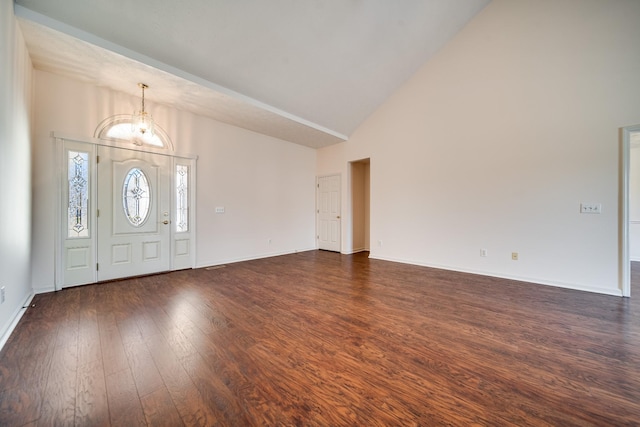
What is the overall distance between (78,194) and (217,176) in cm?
206

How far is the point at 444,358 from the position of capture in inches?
72.8

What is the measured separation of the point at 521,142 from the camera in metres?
3.84

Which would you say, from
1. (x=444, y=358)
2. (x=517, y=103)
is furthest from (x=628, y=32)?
(x=444, y=358)

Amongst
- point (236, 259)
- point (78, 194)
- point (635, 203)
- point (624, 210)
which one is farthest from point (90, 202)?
point (635, 203)

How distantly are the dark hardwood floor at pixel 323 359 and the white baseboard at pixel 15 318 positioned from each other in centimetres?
6

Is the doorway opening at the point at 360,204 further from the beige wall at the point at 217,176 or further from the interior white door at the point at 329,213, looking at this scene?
the beige wall at the point at 217,176

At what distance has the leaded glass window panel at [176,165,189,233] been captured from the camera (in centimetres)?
447

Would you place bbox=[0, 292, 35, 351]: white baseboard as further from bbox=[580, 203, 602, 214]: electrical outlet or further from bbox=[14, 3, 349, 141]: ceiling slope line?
bbox=[580, 203, 602, 214]: electrical outlet

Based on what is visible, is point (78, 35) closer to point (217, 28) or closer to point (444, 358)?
point (217, 28)

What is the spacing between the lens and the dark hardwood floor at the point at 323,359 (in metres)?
1.36

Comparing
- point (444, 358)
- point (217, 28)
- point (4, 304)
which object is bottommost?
point (444, 358)

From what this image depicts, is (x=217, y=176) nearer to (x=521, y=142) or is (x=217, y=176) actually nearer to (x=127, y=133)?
(x=127, y=133)

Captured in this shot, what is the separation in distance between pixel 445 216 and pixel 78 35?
18.7 feet

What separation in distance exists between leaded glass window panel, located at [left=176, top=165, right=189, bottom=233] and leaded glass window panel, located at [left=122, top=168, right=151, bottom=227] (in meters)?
0.46
